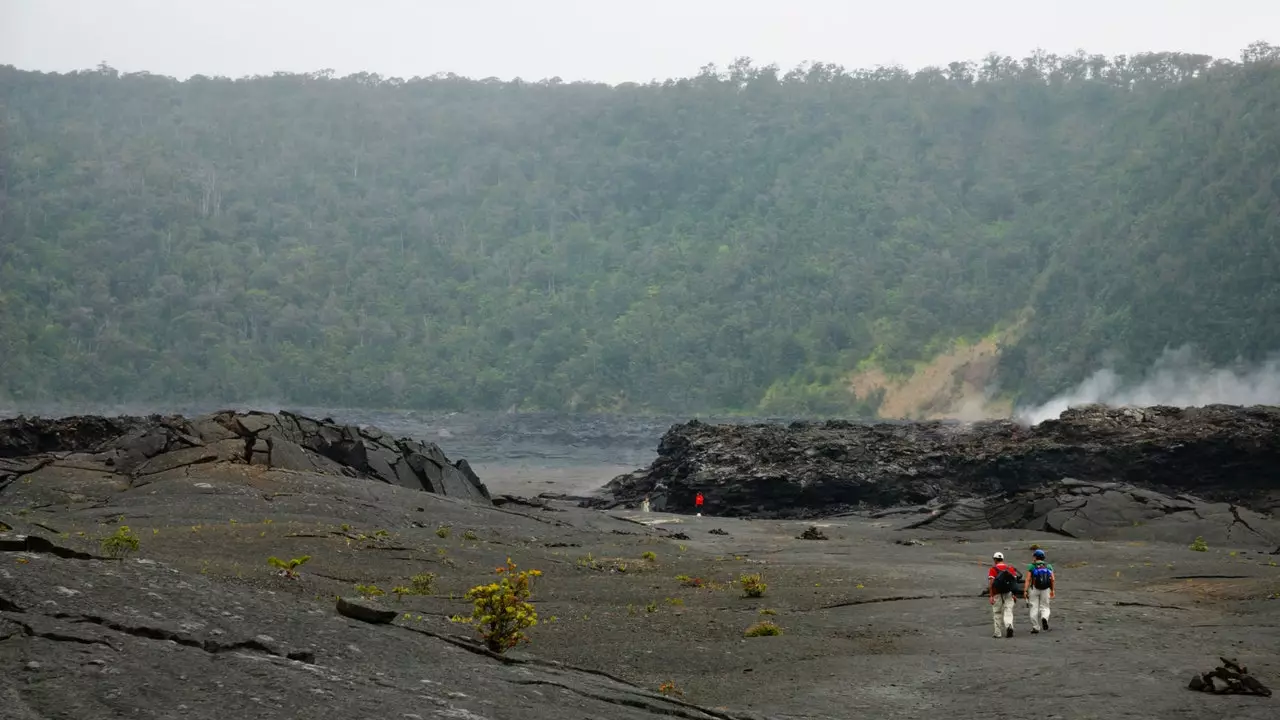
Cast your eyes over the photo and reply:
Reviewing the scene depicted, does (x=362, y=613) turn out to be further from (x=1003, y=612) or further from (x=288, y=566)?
(x=1003, y=612)

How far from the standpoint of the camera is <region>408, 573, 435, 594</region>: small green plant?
26203 millimetres

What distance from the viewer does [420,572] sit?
29469mm

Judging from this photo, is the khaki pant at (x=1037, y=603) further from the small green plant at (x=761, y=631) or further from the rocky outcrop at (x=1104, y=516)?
the rocky outcrop at (x=1104, y=516)

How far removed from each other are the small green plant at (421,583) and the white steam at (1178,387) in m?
102

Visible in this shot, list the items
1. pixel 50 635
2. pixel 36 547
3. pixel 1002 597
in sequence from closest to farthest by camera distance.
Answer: pixel 50 635
pixel 36 547
pixel 1002 597

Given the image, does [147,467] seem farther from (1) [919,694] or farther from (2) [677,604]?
(1) [919,694]

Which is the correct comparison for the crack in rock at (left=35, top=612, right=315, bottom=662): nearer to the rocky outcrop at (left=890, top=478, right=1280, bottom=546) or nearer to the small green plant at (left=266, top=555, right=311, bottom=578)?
the small green plant at (left=266, top=555, right=311, bottom=578)

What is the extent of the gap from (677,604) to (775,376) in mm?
160812

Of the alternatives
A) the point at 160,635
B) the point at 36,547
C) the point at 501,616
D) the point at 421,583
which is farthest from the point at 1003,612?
the point at 36,547

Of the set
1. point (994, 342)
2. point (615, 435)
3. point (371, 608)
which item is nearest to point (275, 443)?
point (371, 608)

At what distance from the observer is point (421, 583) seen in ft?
87.4

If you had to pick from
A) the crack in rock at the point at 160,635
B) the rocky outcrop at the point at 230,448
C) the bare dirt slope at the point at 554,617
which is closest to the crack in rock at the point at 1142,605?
the bare dirt slope at the point at 554,617

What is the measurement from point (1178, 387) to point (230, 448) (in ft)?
393

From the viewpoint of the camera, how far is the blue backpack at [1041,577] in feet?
75.3
